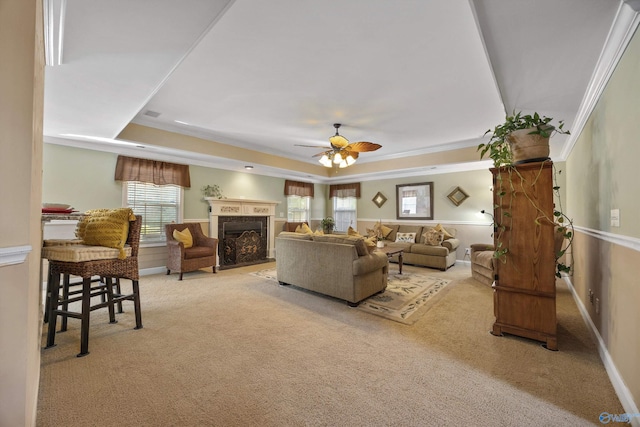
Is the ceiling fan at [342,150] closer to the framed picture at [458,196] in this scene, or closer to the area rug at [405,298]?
the area rug at [405,298]

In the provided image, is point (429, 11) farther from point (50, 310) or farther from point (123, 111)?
point (50, 310)

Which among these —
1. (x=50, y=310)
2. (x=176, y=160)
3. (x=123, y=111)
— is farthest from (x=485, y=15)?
(x=176, y=160)

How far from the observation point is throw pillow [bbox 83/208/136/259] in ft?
7.29

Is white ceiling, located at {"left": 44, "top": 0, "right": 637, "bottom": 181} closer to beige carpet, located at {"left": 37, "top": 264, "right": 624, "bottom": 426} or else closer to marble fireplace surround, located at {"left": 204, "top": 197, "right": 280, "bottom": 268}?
marble fireplace surround, located at {"left": 204, "top": 197, "right": 280, "bottom": 268}

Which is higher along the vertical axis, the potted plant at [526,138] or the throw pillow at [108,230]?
the potted plant at [526,138]

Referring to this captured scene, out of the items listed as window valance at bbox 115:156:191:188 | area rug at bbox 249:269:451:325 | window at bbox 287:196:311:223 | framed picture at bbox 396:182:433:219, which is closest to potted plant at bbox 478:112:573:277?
area rug at bbox 249:269:451:325

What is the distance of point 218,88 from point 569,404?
13.0 feet

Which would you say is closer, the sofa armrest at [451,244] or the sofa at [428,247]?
the sofa at [428,247]

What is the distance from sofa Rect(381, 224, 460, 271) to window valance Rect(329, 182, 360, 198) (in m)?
2.00

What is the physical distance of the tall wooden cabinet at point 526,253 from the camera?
2.24 metres

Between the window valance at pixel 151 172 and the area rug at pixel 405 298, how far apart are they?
8.61ft

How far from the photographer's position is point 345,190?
8.20m

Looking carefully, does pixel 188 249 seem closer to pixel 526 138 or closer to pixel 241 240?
pixel 241 240

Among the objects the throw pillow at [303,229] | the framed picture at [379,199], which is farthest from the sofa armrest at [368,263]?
the framed picture at [379,199]
